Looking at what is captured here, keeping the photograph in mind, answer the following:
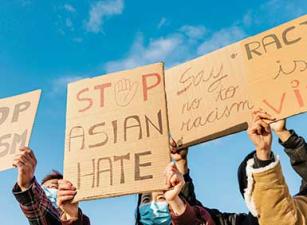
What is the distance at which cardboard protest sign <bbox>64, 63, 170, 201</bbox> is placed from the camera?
3.20 metres

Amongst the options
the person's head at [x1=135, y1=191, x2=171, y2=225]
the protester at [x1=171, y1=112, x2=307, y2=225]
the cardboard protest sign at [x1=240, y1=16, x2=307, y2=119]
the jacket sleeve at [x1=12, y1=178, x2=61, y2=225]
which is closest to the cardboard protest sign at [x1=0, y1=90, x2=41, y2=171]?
the jacket sleeve at [x1=12, y1=178, x2=61, y2=225]

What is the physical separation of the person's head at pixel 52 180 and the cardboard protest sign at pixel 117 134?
2.03ft

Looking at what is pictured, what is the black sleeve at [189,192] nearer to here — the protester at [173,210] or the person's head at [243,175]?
the protester at [173,210]

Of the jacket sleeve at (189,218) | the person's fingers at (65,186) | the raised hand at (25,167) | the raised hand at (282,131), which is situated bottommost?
the jacket sleeve at (189,218)

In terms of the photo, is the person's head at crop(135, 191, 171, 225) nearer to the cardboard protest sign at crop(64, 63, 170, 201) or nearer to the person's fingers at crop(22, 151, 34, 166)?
the cardboard protest sign at crop(64, 63, 170, 201)

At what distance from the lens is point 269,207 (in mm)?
2461

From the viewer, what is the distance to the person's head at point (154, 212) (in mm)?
3416

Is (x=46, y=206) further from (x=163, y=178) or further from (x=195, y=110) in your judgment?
(x=195, y=110)

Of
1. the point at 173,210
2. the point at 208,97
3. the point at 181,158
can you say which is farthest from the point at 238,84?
the point at 173,210

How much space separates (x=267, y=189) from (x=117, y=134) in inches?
46.8

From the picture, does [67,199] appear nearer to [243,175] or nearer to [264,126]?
[243,175]

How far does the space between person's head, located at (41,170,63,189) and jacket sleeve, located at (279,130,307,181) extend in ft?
5.20

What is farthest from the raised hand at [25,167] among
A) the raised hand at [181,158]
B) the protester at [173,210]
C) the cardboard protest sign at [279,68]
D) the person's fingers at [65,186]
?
the cardboard protest sign at [279,68]

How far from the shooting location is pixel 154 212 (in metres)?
3.46
